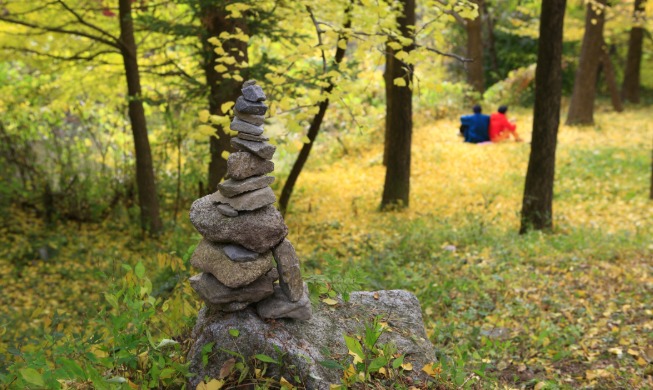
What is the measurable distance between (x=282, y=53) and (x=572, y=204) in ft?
24.2

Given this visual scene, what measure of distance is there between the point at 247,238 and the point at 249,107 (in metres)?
0.89

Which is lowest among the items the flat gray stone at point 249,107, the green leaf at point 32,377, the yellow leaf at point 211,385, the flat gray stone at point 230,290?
the yellow leaf at point 211,385

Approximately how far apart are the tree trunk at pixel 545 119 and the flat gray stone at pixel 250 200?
6261 millimetres

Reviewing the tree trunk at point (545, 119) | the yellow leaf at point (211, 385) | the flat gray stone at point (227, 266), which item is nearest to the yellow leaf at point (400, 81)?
the flat gray stone at point (227, 266)

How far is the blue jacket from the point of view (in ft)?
54.2

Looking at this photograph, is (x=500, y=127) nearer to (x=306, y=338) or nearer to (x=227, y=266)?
(x=306, y=338)

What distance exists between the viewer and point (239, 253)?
12.6 ft

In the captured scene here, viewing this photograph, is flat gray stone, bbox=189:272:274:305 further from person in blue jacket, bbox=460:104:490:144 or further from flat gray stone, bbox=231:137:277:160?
person in blue jacket, bbox=460:104:490:144

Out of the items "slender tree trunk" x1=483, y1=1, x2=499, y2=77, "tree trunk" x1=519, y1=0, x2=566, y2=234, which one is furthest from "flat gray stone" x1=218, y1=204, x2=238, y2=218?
"slender tree trunk" x1=483, y1=1, x2=499, y2=77

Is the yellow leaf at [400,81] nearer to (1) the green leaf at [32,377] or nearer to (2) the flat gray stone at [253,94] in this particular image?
(2) the flat gray stone at [253,94]

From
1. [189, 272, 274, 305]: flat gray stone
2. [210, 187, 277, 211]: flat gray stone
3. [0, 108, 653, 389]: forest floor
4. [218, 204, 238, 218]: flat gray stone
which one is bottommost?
[0, 108, 653, 389]: forest floor

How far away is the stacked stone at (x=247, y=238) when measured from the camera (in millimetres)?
3840

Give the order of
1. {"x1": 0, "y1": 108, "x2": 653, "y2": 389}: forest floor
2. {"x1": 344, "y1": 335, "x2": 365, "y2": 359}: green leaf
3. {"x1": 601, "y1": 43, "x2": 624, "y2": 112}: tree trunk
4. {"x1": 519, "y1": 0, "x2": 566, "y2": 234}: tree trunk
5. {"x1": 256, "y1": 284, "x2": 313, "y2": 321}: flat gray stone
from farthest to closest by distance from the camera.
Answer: {"x1": 601, "y1": 43, "x2": 624, "y2": 112}: tree trunk → {"x1": 519, "y1": 0, "x2": 566, "y2": 234}: tree trunk → {"x1": 0, "y1": 108, "x2": 653, "y2": 389}: forest floor → {"x1": 256, "y1": 284, "x2": 313, "y2": 321}: flat gray stone → {"x1": 344, "y1": 335, "x2": 365, "y2": 359}: green leaf

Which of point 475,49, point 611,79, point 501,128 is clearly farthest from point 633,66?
point 501,128
